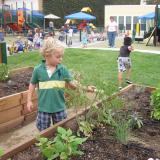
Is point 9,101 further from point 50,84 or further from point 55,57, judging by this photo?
point 55,57

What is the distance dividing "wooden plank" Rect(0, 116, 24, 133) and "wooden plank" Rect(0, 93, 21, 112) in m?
0.25

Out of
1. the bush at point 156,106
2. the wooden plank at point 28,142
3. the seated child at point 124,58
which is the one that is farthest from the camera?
the seated child at point 124,58

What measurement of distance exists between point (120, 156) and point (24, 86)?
3.80 m

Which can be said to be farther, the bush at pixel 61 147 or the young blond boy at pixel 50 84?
the young blond boy at pixel 50 84

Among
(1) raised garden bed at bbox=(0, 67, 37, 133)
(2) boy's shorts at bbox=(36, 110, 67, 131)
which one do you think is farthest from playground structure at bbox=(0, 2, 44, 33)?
(2) boy's shorts at bbox=(36, 110, 67, 131)

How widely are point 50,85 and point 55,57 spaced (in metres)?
0.35

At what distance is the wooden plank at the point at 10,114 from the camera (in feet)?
18.2

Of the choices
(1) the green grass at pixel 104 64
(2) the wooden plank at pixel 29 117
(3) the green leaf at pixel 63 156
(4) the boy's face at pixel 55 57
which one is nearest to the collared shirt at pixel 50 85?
(4) the boy's face at pixel 55 57

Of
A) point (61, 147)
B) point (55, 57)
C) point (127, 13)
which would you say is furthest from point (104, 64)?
point (127, 13)

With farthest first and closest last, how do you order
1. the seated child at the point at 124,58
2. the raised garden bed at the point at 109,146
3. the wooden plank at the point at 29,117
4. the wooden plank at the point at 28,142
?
the seated child at the point at 124,58 → the wooden plank at the point at 29,117 → the raised garden bed at the point at 109,146 → the wooden plank at the point at 28,142

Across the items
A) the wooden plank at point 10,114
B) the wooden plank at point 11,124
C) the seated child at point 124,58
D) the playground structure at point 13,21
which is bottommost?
the wooden plank at point 11,124

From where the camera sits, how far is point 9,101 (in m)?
5.61

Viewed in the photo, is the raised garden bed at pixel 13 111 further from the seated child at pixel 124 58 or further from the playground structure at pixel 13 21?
the playground structure at pixel 13 21

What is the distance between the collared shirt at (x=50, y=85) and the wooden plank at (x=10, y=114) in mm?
1493
